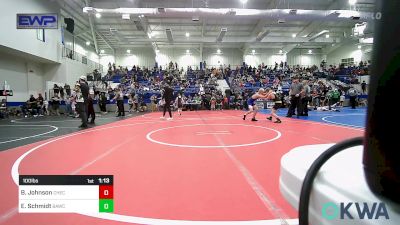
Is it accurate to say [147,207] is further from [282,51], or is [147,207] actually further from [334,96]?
[282,51]

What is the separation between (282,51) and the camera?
3522cm

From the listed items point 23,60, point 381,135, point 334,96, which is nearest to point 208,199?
point 381,135

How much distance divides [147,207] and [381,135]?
1.98 m

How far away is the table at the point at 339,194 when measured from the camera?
46cm

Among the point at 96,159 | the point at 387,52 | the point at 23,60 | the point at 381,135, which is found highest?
the point at 23,60

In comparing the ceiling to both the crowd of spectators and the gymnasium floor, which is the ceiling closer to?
the crowd of spectators

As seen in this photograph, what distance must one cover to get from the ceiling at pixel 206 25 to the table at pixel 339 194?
21.1m

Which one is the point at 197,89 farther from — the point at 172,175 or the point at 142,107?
the point at 172,175
